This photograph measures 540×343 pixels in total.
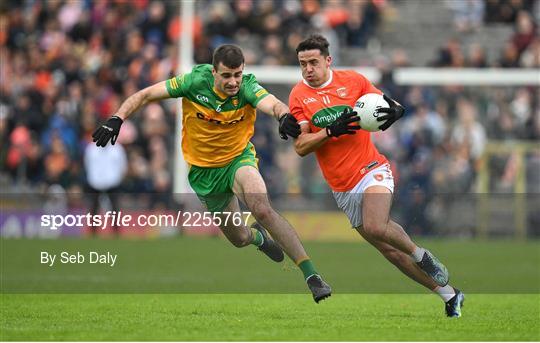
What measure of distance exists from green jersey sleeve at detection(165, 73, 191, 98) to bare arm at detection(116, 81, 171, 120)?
5 centimetres

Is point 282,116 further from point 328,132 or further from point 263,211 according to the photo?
point 263,211

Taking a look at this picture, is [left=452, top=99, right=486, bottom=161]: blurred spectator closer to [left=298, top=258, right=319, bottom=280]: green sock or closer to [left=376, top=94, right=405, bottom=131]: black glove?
[left=376, top=94, right=405, bottom=131]: black glove

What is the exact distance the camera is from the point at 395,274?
18.2m

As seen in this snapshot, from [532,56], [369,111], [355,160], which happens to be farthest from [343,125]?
[532,56]

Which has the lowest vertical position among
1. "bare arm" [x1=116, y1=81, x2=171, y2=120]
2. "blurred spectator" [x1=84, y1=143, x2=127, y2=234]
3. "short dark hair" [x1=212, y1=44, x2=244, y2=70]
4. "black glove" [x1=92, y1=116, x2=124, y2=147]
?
"blurred spectator" [x1=84, y1=143, x2=127, y2=234]

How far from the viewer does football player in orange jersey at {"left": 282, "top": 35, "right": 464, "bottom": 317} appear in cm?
1185

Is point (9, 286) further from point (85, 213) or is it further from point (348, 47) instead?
point (348, 47)

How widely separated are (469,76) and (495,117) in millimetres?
1508

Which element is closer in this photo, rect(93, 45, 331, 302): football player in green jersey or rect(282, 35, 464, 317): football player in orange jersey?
rect(282, 35, 464, 317): football player in orange jersey

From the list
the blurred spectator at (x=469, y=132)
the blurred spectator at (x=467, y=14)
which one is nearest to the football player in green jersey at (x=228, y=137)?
the blurred spectator at (x=469, y=132)

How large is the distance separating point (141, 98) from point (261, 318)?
2.47 metres

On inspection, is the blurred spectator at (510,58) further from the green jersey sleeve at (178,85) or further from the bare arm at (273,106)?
the bare arm at (273,106)

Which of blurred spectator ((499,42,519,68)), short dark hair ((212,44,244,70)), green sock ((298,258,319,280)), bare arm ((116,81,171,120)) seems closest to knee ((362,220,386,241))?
green sock ((298,258,319,280))

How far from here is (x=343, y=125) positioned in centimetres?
1153
